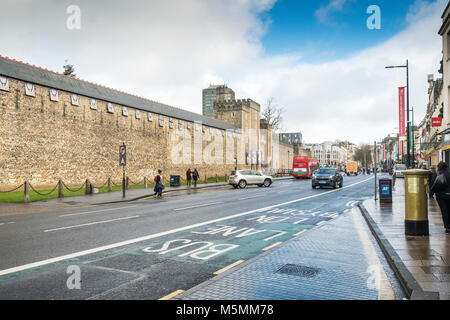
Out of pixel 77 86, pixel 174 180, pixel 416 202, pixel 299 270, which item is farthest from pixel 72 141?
pixel 299 270

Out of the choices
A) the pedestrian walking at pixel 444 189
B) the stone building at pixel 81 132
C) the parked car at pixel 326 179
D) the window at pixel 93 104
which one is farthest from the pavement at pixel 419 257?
the window at pixel 93 104

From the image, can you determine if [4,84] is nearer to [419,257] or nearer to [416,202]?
[416,202]

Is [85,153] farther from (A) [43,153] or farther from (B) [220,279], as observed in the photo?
(B) [220,279]

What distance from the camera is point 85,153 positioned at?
2736cm

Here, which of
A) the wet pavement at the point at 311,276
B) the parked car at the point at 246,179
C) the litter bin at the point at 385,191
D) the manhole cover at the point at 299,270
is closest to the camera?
the wet pavement at the point at 311,276

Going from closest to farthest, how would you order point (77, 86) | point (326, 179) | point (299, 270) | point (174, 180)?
point (299, 270), point (326, 179), point (77, 86), point (174, 180)

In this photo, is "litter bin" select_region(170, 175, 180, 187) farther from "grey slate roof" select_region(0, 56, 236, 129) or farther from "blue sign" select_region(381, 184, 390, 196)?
"blue sign" select_region(381, 184, 390, 196)

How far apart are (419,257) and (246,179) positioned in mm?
24642

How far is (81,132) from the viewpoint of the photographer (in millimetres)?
27062

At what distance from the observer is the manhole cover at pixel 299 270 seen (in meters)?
5.02

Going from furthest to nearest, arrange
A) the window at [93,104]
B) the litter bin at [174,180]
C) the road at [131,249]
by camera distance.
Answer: the litter bin at [174,180], the window at [93,104], the road at [131,249]

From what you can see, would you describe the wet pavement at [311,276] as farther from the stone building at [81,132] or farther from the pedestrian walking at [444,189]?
the stone building at [81,132]

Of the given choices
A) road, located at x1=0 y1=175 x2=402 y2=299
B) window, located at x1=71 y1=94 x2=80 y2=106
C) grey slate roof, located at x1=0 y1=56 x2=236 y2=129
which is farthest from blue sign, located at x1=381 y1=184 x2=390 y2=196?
grey slate roof, located at x1=0 y1=56 x2=236 y2=129

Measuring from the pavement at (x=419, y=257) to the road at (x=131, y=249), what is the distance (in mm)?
2093
